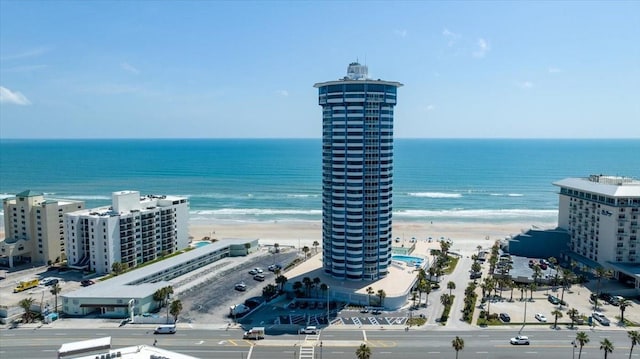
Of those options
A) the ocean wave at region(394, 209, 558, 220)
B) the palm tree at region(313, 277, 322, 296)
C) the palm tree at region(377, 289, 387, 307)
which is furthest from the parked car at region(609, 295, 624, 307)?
the ocean wave at region(394, 209, 558, 220)

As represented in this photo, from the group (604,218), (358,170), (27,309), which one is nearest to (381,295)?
(358,170)

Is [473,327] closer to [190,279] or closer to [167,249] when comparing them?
[190,279]

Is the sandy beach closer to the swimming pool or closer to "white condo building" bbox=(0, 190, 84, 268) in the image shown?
the swimming pool

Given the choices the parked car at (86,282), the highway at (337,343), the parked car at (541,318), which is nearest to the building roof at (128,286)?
the parked car at (86,282)

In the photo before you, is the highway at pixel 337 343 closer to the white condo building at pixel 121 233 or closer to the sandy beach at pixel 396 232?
the white condo building at pixel 121 233

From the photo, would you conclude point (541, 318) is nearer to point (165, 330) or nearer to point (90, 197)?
point (165, 330)

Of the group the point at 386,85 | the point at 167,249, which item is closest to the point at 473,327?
the point at 386,85
